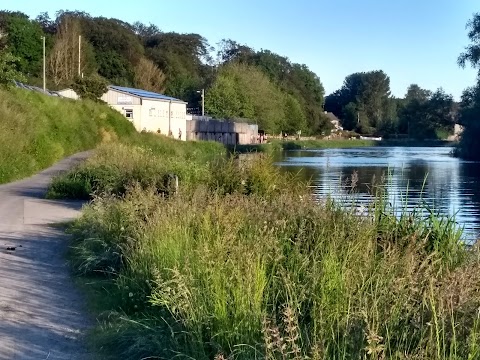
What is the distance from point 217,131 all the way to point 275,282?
76020 millimetres

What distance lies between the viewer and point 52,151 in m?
32.3

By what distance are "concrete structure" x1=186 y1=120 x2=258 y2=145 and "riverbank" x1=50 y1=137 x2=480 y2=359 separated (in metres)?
68.5

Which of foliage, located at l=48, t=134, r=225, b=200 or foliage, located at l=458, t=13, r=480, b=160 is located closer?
foliage, located at l=48, t=134, r=225, b=200

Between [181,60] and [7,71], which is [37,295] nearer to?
[7,71]

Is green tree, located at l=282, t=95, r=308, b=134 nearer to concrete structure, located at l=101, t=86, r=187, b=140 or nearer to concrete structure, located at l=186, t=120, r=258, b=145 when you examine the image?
concrete structure, located at l=186, t=120, r=258, b=145

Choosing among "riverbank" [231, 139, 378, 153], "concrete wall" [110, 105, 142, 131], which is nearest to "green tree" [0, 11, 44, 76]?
"concrete wall" [110, 105, 142, 131]

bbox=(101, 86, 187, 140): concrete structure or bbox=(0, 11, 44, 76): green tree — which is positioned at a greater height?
bbox=(0, 11, 44, 76): green tree

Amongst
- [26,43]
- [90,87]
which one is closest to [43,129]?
[90,87]

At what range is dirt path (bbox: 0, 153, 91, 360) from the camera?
6695 mm

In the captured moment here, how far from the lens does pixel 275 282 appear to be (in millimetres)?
6895

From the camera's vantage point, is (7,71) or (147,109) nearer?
(7,71)

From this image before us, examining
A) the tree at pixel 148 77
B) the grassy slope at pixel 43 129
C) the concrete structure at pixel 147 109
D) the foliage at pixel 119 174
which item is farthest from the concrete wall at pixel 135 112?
the foliage at pixel 119 174

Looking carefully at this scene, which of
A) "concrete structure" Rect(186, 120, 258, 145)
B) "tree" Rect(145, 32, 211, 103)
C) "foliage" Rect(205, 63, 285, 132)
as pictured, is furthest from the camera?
"tree" Rect(145, 32, 211, 103)

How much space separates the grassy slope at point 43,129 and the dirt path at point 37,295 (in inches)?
428
